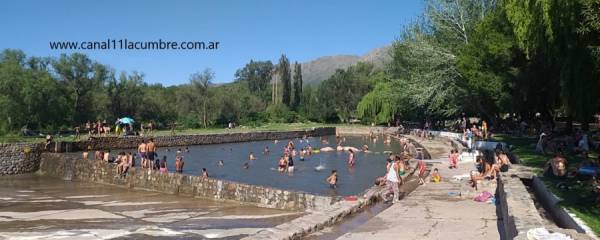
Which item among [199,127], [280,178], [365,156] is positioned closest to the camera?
[280,178]

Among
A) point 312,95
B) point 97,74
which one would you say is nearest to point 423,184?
point 97,74

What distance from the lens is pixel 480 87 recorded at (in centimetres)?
3681

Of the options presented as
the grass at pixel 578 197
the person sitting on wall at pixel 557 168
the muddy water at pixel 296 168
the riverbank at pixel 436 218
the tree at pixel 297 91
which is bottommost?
the muddy water at pixel 296 168

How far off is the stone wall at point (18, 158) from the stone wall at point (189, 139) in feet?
20.7

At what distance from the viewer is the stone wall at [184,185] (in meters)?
18.0

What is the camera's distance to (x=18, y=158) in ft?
112

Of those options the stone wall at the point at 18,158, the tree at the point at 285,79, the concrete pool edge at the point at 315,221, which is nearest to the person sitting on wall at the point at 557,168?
the concrete pool edge at the point at 315,221

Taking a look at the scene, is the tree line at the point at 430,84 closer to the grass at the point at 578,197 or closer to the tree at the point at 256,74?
the grass at the point at 578,197

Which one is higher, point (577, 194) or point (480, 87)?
point (480, 87)

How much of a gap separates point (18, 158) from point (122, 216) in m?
20.3

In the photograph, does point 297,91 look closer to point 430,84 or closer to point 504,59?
point 430,84

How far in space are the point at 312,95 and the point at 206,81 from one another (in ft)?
74.3

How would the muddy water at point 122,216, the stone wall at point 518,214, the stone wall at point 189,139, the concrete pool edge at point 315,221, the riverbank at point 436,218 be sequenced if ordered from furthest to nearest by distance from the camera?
the stone wall at point 189,139
the muddy water at point 122,216
the riverbank at point 436,218
the concrete pool edge at point 315,221
the stone wall at point 518,214

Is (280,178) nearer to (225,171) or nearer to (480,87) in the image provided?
(225,171)
